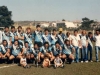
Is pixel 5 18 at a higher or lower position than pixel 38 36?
lower

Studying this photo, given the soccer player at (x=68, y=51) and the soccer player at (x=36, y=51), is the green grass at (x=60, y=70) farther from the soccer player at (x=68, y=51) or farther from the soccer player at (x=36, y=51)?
the soccer player at (x=36, y=51)

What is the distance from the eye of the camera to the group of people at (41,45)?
12031 mm

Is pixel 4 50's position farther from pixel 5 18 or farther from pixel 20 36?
pixel 5 18

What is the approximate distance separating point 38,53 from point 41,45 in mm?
405

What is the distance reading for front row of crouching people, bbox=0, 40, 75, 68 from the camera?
468 inches

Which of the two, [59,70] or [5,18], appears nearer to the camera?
[59,70]

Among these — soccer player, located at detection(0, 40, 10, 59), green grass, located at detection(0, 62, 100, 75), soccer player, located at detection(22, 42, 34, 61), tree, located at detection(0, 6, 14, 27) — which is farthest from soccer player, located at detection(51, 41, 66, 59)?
tree, located at detection(0, 6, 14, 27)

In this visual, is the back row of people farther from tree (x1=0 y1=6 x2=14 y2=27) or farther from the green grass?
tree (x1=0 y1=6 x2=14 y2=27)

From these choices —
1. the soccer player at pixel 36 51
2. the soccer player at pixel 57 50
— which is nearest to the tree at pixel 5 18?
the soccer player at pixel 36 51

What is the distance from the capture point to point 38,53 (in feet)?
39.5

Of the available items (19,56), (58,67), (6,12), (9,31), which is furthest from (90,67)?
(6,12)

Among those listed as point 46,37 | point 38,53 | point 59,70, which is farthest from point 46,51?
point 59,70

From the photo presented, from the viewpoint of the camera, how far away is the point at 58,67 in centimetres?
1152

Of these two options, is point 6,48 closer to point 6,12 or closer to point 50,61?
point 50,61
